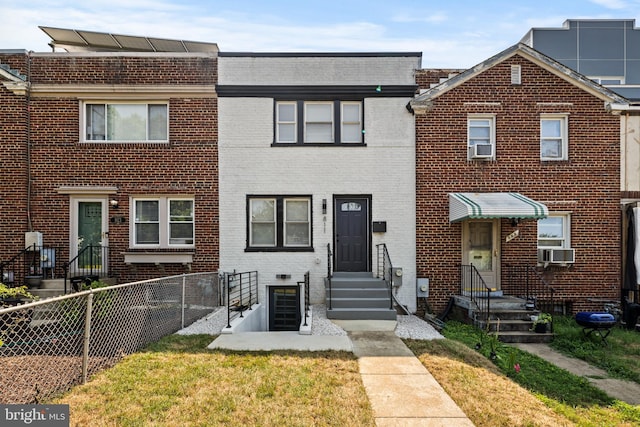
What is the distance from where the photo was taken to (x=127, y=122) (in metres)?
11.4

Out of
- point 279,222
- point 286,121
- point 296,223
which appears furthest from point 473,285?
point 286,121

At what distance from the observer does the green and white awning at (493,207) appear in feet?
32.2

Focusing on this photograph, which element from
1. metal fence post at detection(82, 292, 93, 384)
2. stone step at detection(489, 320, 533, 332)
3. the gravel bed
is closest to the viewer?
metal fence post at detection(82, 292, 93, 384)

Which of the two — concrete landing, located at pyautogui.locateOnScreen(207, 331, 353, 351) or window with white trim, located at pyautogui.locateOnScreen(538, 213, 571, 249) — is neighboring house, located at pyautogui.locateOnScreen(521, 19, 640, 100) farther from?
concrete landing, located at pyautogui.locateOnScreen(207, 331, 353, 351)

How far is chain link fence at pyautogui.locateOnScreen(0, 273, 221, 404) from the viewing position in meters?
4.92

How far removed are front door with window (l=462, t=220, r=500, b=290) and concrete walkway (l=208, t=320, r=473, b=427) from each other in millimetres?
3591

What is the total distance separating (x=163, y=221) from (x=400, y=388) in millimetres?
8391

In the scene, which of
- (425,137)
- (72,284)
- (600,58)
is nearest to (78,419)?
(72,284)

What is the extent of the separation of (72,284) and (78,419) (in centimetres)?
718

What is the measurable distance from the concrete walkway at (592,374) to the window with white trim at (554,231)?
12.2 feet

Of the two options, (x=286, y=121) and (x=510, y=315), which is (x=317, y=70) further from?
(x=510, y=315)

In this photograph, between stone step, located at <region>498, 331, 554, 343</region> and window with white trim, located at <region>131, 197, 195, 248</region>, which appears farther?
window with white trim, located at <region>131, 197, 195, 248</region>

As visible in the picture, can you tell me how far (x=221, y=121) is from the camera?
442 inches

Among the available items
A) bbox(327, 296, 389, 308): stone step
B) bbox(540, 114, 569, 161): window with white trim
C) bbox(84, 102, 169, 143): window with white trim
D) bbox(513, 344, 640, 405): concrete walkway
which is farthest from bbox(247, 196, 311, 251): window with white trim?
bbox(540, 114, 569, 161): window with white trim
